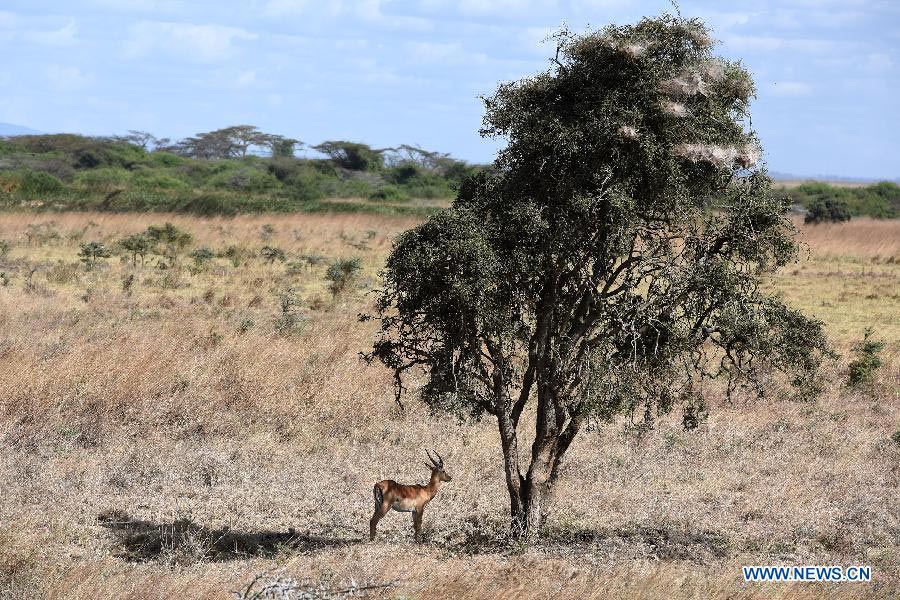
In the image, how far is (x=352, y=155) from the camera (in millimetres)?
85750

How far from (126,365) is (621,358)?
728 centimetres

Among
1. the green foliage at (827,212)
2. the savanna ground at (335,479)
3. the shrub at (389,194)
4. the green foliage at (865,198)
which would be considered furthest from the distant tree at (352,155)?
the savanna ground at (335,479)

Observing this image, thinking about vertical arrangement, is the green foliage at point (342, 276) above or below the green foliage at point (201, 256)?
below

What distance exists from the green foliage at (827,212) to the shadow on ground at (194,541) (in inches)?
1635

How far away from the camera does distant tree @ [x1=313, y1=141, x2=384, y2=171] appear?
85.4 meters

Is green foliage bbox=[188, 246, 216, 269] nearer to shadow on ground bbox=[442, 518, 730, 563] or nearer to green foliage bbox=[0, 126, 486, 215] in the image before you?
green foliage bbox=[0, 126, 486, 215]

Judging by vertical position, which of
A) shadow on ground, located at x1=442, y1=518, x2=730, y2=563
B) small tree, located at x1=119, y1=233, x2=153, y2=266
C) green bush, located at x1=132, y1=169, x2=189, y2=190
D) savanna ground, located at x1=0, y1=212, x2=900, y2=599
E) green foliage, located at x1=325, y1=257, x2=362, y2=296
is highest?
green bush, located at x1=132, y1=169, x2=189, y2=190

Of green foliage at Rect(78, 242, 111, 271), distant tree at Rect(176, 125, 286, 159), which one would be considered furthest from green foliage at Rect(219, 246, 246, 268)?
distant tree at Rect(176, 125, 286, 159)

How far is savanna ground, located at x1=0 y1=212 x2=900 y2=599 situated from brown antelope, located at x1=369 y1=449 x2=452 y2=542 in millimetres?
263

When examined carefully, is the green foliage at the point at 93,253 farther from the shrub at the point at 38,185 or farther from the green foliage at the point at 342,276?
the shrub at the point at 38,185

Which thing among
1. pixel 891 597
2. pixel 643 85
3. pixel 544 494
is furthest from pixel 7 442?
pixel 891 597

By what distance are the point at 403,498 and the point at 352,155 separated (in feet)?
256

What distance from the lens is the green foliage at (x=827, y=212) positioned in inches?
1865

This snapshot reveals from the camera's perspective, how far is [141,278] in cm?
2436
